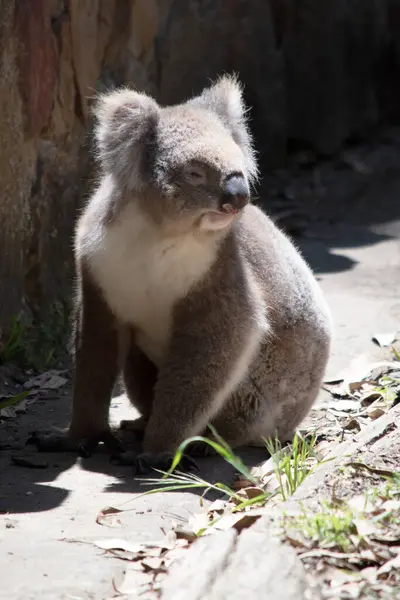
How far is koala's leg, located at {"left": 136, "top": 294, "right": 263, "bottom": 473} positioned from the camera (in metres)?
4.69

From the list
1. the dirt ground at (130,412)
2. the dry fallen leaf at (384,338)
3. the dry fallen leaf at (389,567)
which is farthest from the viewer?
the dry fallen leaf at (384,338)

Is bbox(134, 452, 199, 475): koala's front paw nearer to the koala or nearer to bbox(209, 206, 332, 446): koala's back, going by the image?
the koala

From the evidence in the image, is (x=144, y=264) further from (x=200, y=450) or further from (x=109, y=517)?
(x=109, y=517)

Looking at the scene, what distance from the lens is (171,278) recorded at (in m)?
4.62

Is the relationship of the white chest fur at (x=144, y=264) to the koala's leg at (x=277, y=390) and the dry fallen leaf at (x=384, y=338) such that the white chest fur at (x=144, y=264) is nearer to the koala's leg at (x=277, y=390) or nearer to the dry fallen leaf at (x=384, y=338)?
the koala's leg at (x=277, y=390)

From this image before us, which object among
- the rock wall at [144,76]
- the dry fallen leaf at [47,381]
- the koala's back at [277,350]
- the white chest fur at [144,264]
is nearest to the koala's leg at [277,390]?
the koala's back at [277,350]

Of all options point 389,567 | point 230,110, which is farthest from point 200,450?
point 389,567

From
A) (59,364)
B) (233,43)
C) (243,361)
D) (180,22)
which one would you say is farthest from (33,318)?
(233,43)

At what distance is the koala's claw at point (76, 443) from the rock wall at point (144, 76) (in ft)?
4.86

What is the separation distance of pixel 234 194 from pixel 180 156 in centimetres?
34

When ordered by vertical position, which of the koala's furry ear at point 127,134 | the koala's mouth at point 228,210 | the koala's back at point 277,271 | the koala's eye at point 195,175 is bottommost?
the koala's back at point 277,271

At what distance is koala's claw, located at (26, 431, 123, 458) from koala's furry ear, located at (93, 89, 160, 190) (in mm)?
1156

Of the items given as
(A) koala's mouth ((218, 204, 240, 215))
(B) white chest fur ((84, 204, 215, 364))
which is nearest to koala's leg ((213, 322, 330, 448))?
(B) white chest fur ((84, 204, 215, 364))

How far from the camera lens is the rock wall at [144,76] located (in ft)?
21.0
